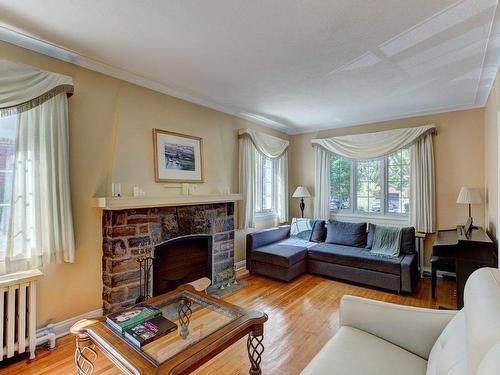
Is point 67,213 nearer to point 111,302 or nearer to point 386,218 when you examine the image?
point 111,302

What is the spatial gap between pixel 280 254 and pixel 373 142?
2.42 meters

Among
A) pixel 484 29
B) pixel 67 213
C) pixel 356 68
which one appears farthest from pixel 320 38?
pixel 67 213

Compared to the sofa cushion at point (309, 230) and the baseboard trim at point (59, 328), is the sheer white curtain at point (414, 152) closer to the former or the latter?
the sofa cushion at point (309, 230)

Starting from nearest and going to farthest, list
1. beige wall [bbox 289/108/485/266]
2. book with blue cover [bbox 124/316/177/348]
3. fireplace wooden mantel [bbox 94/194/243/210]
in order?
book with blue cover [bbox 124/316/177/348] → fireplace wooden mantel [bbox 94/194/243/210] → beige wall [bbox 289/108/485/266]

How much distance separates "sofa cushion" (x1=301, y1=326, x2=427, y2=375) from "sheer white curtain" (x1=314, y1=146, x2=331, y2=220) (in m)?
3.41

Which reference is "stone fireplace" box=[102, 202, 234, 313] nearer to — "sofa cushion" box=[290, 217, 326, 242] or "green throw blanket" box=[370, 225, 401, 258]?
"sofa cushion" box=[290, 217, 326, 242]

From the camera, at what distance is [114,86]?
2736 mm

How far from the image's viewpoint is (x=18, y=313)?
2021 millimetres

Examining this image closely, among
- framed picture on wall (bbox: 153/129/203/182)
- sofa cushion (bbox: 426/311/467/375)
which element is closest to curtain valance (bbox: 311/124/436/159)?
framed picture on wall (bbox: 153/129/203/182)

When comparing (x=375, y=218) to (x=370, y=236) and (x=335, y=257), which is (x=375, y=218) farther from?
(x=335, y=257)

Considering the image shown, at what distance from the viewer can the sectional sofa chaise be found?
3.39m

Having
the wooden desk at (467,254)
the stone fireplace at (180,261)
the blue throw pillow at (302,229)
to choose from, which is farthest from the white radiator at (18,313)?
the wooden desk at (467,254)

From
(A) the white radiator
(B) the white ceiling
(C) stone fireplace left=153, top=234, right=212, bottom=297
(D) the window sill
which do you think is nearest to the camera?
(B) the white ceiling

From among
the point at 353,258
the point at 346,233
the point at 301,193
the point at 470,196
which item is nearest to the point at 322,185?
the point at 301,193
